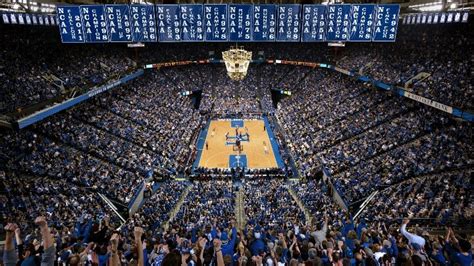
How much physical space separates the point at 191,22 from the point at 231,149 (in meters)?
14.4

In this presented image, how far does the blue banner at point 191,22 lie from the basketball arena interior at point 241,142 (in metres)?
0.07

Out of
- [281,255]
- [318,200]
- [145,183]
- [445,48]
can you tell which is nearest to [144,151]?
[145,183]

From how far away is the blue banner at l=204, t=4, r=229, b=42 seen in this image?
901 inches

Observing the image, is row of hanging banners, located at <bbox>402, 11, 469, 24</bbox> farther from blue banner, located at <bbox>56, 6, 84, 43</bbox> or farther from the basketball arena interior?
blue banner, located at <bbox>56, 6, 84, 43</bbox>

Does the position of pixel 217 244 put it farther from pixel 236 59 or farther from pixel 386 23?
pixel 386 23

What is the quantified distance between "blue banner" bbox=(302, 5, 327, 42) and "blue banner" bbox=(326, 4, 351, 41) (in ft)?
1.17

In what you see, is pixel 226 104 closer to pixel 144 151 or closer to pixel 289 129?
pixel 289 129

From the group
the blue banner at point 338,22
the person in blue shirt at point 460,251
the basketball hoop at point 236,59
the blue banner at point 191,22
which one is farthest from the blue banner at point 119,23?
the person in blue shirt at point 460,251

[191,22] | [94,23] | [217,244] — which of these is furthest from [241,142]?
[217,244]

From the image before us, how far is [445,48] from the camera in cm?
2817

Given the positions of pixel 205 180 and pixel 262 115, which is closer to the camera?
pixel 205 180

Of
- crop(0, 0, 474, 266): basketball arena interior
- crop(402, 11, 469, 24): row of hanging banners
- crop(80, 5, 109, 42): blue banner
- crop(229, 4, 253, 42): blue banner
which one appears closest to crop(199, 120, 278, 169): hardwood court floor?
crop(0, 0, 474, 266): basketball arena interior

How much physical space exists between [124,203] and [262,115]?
27.6 meters

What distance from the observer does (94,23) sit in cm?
2300
